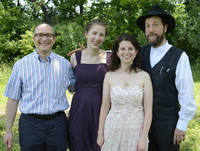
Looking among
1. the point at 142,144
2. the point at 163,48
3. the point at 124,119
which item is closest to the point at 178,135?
the point at 142,144

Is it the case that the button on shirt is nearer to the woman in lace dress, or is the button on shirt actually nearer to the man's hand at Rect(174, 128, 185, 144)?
the man's hand at Rect(174, 128, 185, 144)

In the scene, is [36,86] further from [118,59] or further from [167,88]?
[167,88]

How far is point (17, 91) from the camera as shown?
3.03 m

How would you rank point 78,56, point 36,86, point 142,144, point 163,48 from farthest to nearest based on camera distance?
point 78,56
point 163,48
point 36,86
point 142,144

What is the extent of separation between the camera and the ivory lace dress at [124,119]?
2818 millimetres

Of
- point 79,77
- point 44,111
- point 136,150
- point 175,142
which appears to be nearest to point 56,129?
point 44,111

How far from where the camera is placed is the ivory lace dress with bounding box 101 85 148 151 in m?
2.82

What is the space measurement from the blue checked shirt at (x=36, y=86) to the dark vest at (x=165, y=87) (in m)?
1.01

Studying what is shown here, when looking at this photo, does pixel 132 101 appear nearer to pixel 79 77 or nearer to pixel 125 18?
pixel 79 77

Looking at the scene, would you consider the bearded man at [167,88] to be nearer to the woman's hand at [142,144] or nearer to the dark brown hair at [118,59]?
the dark brown hair at [118,59]

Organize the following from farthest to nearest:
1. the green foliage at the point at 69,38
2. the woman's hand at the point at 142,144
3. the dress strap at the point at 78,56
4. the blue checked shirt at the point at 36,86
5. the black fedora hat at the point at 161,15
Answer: the green foliage at the point at 69,38 → the dress strap at the point at 78,56 → the black fedora hat at the point at 161,15 → the blue checked shirt at the point at 36,86 → the woman's hand at the point at 142,144

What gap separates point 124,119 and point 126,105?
14 centimetres

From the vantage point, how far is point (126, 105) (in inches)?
113

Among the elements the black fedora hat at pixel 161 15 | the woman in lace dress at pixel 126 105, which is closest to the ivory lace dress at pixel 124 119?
the woman in lace dress at pixel 126 105
